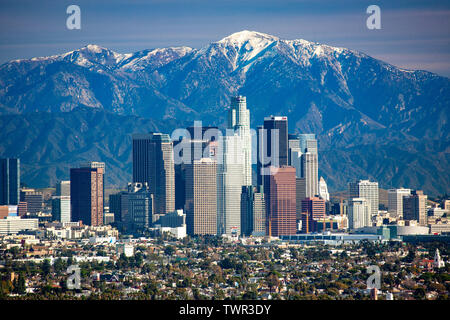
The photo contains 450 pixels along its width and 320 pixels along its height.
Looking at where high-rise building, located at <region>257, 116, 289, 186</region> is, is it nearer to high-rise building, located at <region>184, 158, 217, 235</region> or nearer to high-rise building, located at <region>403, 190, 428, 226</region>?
high-rise building, located at <region>184, 158, 217, 235</region>

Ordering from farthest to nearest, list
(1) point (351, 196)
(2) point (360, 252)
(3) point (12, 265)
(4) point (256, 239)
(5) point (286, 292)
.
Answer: (1) point (351, 196) → (4) point (256, 239) → (2) point (360, 252) → (3) point (12, 265) → (5) point (286, 292)

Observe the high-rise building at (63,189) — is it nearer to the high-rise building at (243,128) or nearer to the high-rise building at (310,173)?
the high-rise building at (243,128)

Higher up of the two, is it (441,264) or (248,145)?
(248,145)

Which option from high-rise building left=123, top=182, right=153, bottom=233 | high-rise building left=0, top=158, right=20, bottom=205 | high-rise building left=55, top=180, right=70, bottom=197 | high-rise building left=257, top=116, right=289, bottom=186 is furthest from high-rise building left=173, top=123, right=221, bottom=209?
high-rise building left=0, top=158, right=20, bottom=205
